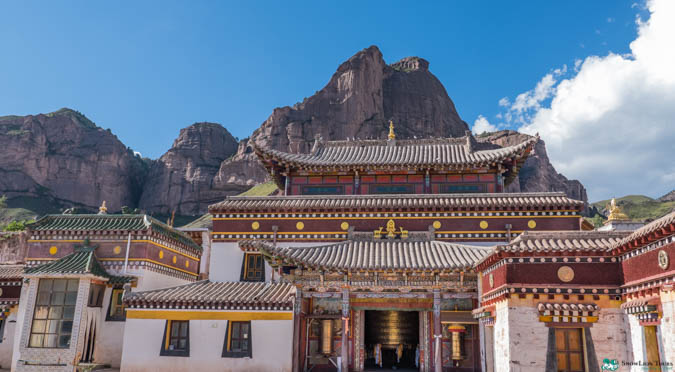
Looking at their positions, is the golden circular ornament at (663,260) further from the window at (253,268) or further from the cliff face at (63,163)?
the cliff face at (63,163)

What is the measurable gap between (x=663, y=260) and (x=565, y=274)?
281 centimetres

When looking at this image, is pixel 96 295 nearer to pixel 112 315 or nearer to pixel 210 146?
pixel 112 315

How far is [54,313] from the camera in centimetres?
2011

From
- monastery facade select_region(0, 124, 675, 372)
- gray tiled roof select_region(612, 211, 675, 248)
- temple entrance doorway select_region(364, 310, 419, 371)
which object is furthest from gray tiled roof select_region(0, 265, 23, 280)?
gray tiled roof select_region(612, 211, 675, 248)

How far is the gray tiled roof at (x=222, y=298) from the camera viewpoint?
1844 centimetres

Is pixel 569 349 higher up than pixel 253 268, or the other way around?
pixel 253 268

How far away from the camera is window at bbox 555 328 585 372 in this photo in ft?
42.1

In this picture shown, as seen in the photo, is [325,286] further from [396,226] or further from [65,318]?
[65,318]

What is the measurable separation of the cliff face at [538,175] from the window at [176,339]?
75870mm

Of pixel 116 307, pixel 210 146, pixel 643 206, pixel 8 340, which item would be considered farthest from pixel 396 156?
pixel 210 146

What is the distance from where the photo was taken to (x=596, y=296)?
1285cm

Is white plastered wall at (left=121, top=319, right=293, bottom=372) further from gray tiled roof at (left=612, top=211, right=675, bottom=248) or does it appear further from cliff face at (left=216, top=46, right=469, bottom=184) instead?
cliff face at (left=216, top=46, right=469, bottom=184)

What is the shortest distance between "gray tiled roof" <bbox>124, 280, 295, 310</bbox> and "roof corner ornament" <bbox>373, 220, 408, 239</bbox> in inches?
168

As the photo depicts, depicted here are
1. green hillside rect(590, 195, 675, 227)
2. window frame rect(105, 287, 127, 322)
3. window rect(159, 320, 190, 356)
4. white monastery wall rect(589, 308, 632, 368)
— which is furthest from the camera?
green hillside rect(590, 195, 675, 227)
